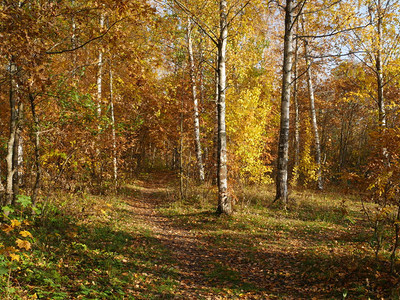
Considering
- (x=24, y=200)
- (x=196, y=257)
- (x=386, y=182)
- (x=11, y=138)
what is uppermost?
(x=11, y=138)

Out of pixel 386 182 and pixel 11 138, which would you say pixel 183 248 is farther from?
pixel 386 182

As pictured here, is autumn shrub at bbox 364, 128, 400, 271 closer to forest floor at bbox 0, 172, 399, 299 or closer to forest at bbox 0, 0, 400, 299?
forest at bbox 0, 0, 400, 299

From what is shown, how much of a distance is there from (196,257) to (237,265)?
105 centimetres

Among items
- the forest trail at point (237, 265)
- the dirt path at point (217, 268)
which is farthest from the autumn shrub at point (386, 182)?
the dirt path at point (217, 268)

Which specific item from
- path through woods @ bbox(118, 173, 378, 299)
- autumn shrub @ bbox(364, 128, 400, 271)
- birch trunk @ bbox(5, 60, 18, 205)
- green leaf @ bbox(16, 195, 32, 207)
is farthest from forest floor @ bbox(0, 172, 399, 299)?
birch trunk @ bbox(5, 60, 18, 205)

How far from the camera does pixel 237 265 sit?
624 cm

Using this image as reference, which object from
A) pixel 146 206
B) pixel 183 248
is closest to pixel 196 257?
pixel 183 248

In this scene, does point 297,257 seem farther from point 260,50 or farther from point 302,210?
point 260,50

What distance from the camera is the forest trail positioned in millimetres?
4930

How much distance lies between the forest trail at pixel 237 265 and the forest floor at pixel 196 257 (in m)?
0.02

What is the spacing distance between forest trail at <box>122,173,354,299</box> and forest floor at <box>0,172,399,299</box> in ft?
0.07

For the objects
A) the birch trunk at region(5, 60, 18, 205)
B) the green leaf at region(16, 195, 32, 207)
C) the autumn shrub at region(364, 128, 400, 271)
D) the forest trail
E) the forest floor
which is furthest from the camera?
the birch trunk at region(5, 60, 18, 205)

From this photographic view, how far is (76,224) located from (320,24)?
16.9 meters

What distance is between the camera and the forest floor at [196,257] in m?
4.38
